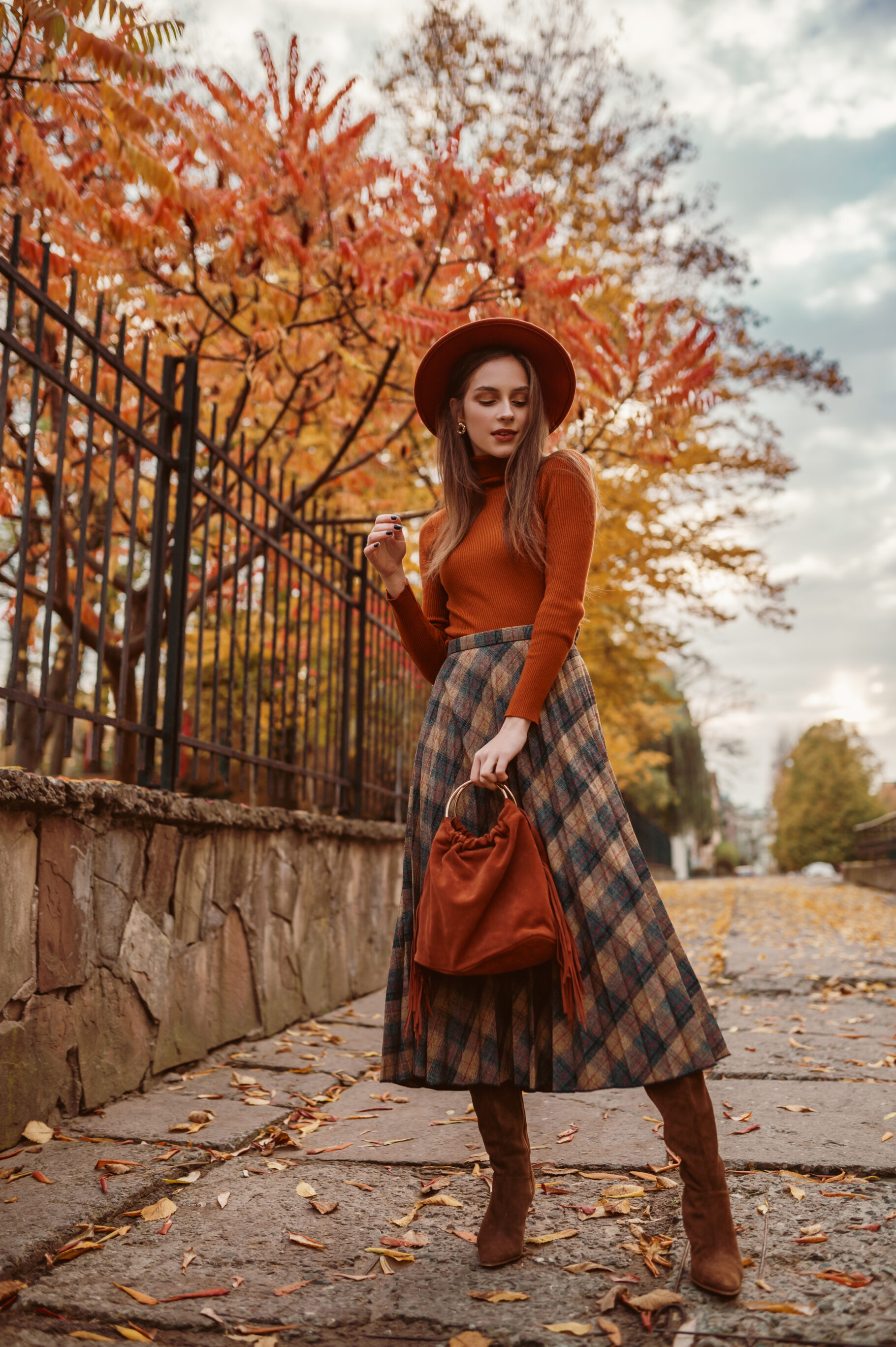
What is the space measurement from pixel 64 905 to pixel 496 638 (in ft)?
4.94

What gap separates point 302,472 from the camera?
7.15m

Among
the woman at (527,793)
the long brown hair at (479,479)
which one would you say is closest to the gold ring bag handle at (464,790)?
the woman at (527,793)

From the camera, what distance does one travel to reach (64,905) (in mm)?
2689

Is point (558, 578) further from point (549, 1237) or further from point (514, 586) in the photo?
point (549, 1237)

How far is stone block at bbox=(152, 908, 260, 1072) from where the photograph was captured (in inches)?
127

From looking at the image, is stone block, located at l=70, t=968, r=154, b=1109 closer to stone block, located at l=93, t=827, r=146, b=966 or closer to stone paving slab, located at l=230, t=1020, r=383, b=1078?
stone block, located at l=93, t=827, r=146, b=966

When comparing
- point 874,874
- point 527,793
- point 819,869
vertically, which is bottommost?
point 819,869

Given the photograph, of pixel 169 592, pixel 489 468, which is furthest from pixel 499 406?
pixel 169 592

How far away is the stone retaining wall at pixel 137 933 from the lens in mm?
2488

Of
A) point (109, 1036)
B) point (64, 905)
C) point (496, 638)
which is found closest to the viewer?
point (496, 638)

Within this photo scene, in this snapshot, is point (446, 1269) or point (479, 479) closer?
point (446, 1269)

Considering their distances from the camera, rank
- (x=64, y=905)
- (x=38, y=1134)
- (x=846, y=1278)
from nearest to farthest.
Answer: (x=846, y=1278) → (x=38, y=1134) → (x=64, y=905)

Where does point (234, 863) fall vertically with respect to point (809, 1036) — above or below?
above

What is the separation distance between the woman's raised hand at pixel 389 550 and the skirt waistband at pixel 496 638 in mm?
195
